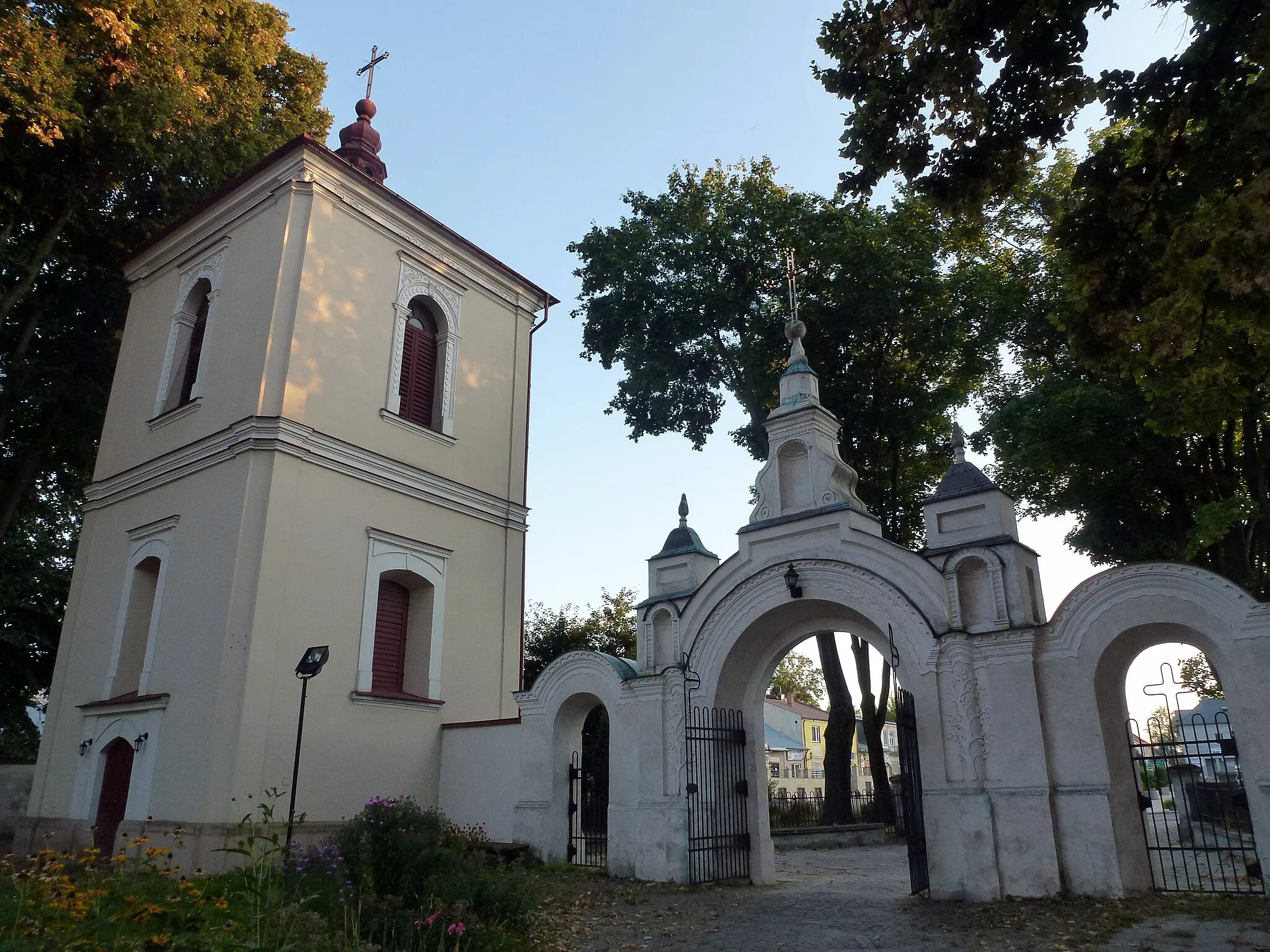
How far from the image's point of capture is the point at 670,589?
13.4 metres

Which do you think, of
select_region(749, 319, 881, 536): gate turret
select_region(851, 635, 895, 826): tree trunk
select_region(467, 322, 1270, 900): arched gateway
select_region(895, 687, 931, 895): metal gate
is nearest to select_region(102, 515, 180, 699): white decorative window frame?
select_region(467, 322, 1270, 900): arched gateway

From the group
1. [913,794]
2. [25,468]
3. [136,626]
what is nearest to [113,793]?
[136,626]

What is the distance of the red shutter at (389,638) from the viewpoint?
14.6 metres

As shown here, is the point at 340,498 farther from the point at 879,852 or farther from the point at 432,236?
the point at 879,852

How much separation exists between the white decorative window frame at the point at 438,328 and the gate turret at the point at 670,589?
5056 millimetres

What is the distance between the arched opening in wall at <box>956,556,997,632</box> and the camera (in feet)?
34.3

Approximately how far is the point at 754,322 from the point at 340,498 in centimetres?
1064

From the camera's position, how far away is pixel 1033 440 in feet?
49.3

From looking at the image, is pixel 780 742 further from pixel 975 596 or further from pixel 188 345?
pixel 975 596

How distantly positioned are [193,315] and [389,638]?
6.96 meters

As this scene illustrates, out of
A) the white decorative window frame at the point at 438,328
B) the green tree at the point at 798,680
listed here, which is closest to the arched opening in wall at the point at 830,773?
the white decorative window frame at the point at 438,328

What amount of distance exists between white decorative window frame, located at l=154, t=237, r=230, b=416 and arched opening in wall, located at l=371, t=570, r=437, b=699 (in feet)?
15.0

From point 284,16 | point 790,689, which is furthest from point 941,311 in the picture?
point 790,689

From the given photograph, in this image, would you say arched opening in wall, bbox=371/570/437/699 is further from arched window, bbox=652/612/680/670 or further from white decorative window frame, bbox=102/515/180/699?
arched window, bbox=652/612/680/670
